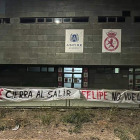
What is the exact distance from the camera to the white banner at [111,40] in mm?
15633

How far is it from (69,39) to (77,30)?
3.81 ft

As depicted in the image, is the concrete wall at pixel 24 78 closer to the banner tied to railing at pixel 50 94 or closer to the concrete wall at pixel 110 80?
the concrete wall at pixel 110 80

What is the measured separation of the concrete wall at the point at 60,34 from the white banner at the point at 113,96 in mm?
7401

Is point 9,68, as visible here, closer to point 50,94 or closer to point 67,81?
point 67,81

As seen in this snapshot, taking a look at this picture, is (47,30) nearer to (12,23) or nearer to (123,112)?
(12,23)

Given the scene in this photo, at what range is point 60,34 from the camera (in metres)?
15.9

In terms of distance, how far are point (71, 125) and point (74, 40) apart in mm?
10747

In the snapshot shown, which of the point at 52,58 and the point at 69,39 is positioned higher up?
the point at 69,39

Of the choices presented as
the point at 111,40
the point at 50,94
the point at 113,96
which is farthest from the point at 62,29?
the point at 113,96

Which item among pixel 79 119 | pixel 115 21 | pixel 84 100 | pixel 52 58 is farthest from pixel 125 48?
pixel 79 119

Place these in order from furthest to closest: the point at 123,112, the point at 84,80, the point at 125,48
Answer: the point at 84,80 < the point at 125,48 < the point at 123,112

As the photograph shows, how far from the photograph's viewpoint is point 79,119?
6582mm

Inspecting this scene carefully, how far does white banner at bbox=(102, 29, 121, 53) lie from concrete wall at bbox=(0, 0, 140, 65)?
35 centimetres

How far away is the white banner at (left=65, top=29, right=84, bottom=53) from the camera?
1577 cm
